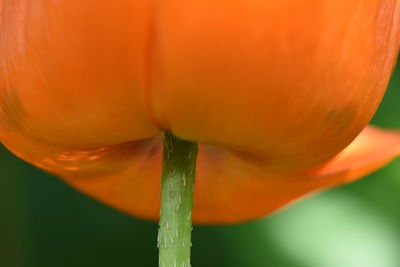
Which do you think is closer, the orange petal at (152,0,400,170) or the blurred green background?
the orange petal at (152,0,400,170)

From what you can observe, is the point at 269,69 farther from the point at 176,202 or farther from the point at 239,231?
the point at 239,231

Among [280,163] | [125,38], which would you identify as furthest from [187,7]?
[280,163]

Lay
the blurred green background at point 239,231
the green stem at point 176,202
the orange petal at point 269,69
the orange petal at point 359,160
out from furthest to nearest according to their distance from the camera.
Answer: the blurred green background at point 239,231 → the orange petal at point 359,160 → the green stem at point 176,202 → the orange petal at point 269,69

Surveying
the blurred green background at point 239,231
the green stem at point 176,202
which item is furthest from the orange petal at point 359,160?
the blurred green background at point 239,231

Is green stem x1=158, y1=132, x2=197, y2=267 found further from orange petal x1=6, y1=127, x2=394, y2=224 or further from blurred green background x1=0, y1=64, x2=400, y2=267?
blurred green background x1=0, y1=64, x2=400, y2=267

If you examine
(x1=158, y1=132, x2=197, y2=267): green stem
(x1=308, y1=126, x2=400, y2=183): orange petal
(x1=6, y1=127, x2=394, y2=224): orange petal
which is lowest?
(x1=158, y1=132, x2=197, y2=267): green stem

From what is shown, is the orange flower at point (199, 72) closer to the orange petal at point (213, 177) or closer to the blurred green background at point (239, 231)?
the orange petal at point (213, 177)

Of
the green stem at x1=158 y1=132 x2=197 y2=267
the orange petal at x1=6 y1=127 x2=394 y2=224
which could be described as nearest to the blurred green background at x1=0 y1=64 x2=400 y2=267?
the orange petal at x1=6 y1=127 x2=394 y2=224

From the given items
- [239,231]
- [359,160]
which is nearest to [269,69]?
[359,160]
